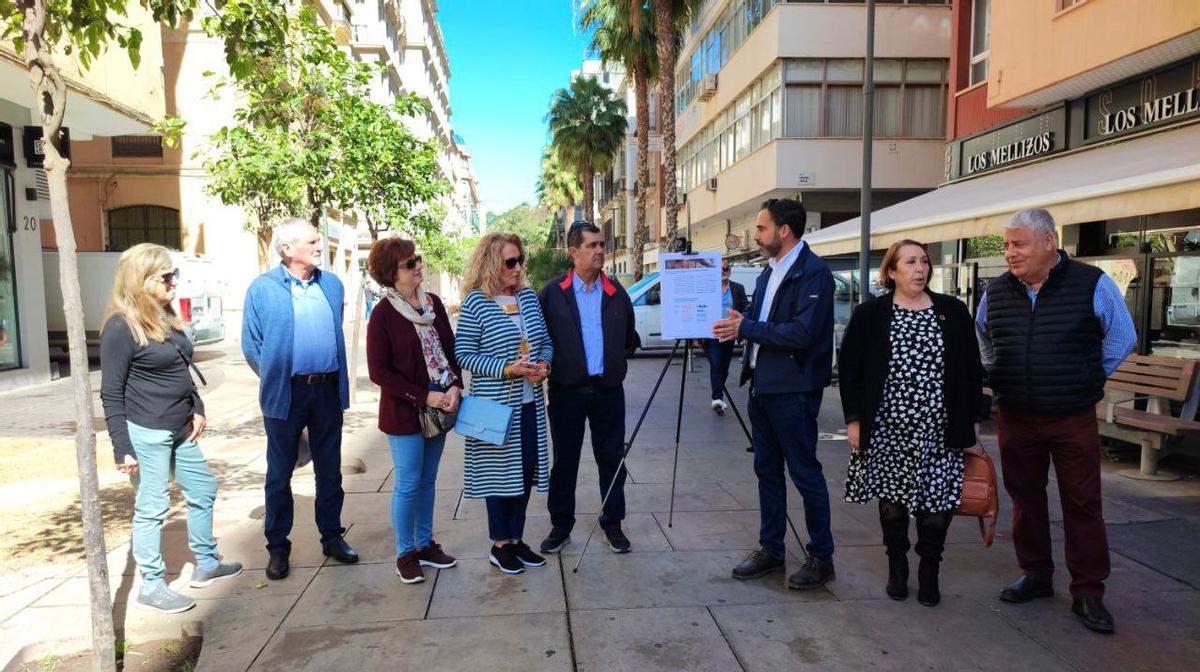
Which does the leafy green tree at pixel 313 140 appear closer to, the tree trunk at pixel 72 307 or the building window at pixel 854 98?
the tree trunk at pixel 72 307

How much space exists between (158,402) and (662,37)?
21.3 m

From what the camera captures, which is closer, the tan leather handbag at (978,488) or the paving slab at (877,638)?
the paving slab at (877,638)

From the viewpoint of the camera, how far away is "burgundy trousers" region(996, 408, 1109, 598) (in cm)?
357

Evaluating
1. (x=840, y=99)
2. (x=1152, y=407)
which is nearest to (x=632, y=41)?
(x=840, y=99)

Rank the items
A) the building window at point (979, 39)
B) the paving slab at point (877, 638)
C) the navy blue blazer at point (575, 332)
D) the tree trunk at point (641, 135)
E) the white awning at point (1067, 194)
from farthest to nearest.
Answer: the tree trunk at point (641, 135) < the building window at point (979, 39) < the white awning at point (1067, 194) < the navy blue blazer at point (575, 332) < the paving slab at point (877, 638)

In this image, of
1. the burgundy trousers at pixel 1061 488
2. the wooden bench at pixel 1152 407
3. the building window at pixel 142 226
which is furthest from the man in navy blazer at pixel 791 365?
the building window at pixel 142 226

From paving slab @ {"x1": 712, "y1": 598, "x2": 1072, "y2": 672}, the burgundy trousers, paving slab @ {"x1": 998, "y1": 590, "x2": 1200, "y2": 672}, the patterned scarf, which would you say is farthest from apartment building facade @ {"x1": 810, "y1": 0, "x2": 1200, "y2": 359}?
the patterned scarf

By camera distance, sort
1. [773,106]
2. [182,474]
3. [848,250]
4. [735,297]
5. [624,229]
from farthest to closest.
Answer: [624,229] → [773,106] → [848,250] → [735,297] → [182,474]

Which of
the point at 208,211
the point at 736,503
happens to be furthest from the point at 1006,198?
the point at 208,211

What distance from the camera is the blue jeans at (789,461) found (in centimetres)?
389

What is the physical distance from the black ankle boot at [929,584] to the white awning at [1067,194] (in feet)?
12.8

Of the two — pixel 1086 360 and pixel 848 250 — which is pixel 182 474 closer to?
pixel 1086 360

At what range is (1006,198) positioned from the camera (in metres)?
8.60

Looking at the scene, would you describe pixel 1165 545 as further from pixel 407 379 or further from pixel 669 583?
pixel 407 379
